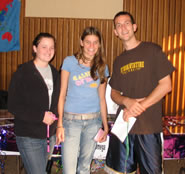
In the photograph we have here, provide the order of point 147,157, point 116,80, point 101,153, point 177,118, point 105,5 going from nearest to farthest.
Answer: point 147,157 < point 116,80 < point 101,153 < point 177,118 < point 105,5

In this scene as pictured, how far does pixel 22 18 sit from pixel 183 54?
3.59 metres

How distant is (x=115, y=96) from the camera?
76.8 inches

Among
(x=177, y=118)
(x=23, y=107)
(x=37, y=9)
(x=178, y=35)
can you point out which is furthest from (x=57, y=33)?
(x=23, y=107)

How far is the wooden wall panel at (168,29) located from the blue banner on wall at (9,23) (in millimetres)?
2355

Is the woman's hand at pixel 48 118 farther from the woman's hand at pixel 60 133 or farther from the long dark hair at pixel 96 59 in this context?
the long dark hair at pixel 96 59

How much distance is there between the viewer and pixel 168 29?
4.86 meters

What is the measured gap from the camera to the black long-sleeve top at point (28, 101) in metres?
1.58

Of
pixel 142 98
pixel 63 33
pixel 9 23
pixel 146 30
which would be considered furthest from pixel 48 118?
pixel 9 23

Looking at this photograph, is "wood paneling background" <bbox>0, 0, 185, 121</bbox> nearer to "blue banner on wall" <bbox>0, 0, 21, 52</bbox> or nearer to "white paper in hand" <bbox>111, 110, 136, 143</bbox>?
"blue banner on wall" <bbox>0, 0, 21, 52</bbox>

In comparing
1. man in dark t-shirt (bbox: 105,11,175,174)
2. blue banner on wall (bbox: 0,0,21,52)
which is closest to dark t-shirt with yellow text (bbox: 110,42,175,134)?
man in dark t-shirt (bbox: 105,11,175,174)

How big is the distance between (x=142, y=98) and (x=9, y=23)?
162 inches

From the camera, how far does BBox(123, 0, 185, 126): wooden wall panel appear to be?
4801mm

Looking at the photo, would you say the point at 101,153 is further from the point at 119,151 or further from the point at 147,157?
the point at 147,157

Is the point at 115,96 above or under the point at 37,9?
under
